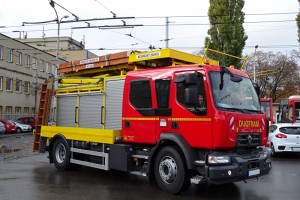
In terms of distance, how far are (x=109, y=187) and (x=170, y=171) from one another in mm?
1715

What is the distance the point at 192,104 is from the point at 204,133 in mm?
645

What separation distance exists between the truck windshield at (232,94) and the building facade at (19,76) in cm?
4248

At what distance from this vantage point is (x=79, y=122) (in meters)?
11.5

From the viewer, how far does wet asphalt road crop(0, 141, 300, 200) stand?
8.40 metres

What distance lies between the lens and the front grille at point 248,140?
8195 mm

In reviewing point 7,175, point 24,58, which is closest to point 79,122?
point 7,175

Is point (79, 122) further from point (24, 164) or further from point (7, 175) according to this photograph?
point (24, 164)

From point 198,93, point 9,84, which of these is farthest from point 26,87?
point 198,93

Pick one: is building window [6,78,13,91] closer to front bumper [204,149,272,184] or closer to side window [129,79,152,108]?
side window [129,79,152,108]

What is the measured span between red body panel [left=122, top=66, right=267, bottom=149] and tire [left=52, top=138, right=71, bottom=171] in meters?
2.57

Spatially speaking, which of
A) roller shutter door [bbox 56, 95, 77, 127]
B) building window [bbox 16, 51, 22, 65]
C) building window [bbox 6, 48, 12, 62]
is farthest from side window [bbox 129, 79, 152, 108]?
building window [bbox 16, 51, 22, 65]

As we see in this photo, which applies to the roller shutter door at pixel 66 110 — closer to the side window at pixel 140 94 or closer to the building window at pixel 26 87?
the side window at pixel 140 94

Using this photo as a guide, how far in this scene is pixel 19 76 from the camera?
171 feet

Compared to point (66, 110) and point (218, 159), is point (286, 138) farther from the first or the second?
point (218, 159)
